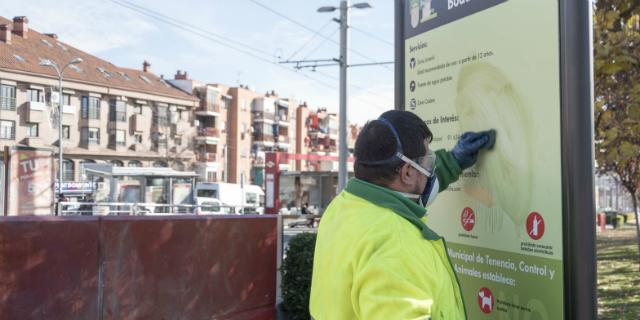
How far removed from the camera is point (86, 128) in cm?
5169

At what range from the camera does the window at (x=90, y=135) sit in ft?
170

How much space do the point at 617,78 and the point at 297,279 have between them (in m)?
3.77

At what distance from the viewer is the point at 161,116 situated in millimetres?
59469

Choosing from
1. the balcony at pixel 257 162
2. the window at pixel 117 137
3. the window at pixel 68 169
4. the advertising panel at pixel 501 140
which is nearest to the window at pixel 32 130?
the window at pixel 68 169

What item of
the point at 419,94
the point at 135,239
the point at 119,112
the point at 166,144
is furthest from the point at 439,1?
the point at 166,144

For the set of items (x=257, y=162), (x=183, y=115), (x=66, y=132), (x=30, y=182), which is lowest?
(x=30, y=182)

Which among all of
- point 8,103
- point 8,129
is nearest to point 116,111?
point 8,129

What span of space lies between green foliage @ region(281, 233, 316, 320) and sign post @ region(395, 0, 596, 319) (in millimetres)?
3492

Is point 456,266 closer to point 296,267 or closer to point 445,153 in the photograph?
point 445,153

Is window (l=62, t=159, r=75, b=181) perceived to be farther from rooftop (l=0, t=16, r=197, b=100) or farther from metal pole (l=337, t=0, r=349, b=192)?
metal pole (l=337, t=0, r=349, b=192)

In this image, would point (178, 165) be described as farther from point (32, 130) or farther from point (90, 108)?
point (32, 130)

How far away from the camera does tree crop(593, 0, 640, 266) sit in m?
4.70

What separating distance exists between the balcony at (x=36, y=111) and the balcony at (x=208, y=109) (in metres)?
22.5

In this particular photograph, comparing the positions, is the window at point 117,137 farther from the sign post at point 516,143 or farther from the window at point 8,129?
the sign post at point 516,143
